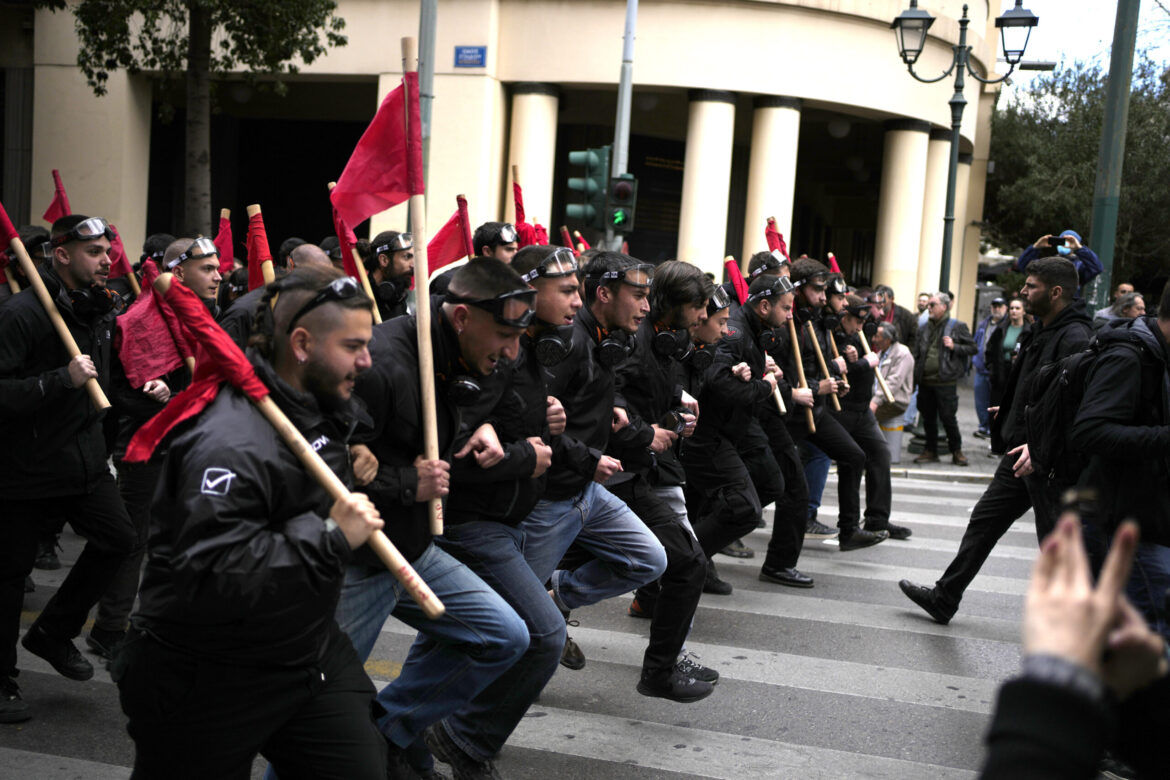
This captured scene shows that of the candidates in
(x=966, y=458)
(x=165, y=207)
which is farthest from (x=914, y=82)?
(x=165, y=207)

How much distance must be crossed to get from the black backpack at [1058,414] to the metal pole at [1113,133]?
4499mm

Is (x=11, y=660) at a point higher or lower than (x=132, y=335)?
lower

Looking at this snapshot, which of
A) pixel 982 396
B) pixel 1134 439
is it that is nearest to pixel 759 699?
pixel 1134 439

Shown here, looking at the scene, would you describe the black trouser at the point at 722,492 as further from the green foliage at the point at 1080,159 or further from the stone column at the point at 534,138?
the green foliage at the point at 1080,159

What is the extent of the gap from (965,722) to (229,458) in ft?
12.2

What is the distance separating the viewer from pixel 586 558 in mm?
5797

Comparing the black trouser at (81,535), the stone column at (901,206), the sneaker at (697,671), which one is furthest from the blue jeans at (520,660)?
the stone column at (901,206)

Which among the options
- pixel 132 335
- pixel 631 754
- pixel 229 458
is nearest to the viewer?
pixel 229 458

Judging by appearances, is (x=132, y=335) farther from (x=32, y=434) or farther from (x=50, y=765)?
(x=50, y=765)

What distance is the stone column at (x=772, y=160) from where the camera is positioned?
20062mm

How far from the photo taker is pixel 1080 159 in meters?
29.3

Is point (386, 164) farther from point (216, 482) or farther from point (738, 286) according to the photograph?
point (738, 286)

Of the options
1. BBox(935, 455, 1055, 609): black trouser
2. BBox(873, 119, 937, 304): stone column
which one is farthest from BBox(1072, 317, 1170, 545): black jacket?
BBox(873, 119, 937, 304): stone column

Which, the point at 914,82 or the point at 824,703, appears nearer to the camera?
the point at 824,703
